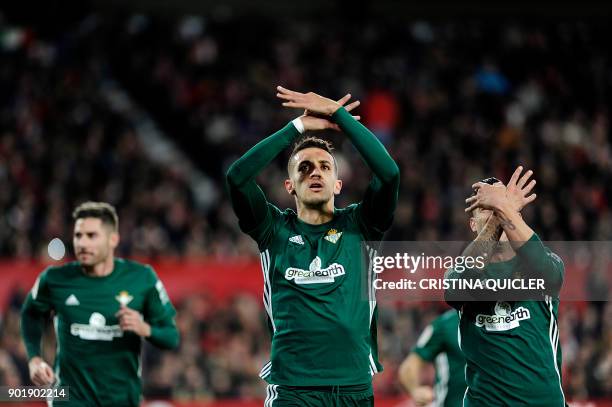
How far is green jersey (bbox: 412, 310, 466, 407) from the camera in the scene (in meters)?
8.00

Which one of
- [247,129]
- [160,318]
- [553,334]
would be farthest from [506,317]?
[247,129]

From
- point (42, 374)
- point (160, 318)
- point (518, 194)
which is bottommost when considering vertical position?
point (42, 374)

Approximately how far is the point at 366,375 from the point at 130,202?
33.9 feet

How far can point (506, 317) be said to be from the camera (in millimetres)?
5895

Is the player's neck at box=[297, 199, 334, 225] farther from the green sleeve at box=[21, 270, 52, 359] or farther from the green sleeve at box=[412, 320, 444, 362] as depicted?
the green sleeve at box=[21, 270, 52, 359]

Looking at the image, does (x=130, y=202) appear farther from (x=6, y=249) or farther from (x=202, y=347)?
(x=202, y=347)

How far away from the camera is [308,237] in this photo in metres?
6.10

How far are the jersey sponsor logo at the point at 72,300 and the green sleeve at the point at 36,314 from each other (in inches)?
7.7

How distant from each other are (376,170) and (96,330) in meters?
2.71

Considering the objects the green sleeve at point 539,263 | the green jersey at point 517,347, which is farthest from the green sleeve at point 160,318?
the green sleeve at point 539,263

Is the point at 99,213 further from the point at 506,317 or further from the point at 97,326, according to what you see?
the point at 506,317

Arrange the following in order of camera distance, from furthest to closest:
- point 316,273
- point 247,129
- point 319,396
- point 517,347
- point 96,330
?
point 247,129, point 96,330, point 316,273, point 517,347, point 319,396

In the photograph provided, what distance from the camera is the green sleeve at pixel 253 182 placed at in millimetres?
5922

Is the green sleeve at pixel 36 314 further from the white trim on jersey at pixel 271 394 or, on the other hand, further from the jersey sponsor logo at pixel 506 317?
the jersey sponsor logo at pixel 506 317
